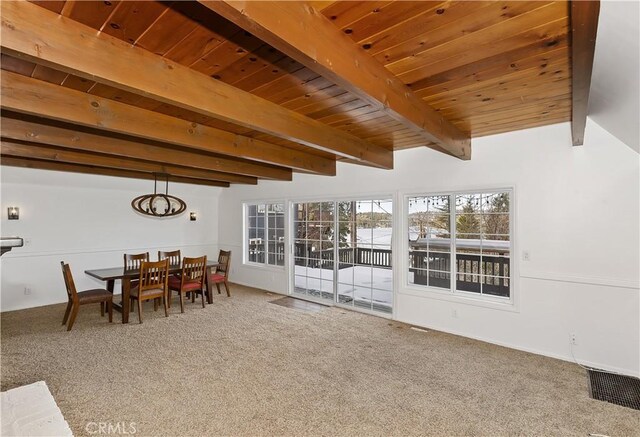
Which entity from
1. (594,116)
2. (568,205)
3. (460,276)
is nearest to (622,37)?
(594,116)

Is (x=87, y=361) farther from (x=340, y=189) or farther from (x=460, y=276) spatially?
(x=460, y=276)

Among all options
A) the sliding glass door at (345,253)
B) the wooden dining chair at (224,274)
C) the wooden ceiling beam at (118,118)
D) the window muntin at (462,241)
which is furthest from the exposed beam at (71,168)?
the window muntin at (462,241)

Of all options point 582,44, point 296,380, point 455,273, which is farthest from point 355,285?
point 582,44

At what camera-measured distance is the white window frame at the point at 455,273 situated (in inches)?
152

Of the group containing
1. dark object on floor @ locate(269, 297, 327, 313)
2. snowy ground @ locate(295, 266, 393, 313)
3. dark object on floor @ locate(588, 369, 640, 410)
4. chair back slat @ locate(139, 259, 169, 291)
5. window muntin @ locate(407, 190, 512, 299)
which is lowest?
dark object on floor @ locate(588, 369, 640, 410)

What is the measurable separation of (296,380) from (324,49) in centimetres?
281

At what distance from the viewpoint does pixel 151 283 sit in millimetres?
4883

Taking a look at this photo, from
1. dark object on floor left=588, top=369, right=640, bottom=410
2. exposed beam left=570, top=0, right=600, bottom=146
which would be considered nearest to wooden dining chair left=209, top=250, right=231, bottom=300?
dark object on floor left=588, top=369, right=640, bottom=410

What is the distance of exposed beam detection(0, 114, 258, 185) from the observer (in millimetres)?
3064

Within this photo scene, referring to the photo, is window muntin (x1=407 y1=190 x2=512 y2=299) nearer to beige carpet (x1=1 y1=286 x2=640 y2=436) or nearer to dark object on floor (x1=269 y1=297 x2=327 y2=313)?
beige carpet (x1=1 y1=286 x2=640 y2=436)

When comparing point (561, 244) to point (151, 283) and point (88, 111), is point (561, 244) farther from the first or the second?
point (151, 283)

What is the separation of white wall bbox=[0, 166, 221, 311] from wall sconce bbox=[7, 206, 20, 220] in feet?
0.22

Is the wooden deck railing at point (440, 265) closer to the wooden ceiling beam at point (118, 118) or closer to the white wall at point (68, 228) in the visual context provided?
the wooden ceiling beam at point (118, 118)

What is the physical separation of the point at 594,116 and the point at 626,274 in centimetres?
160
